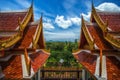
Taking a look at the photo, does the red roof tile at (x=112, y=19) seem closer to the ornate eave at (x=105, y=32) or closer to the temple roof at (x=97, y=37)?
the ornate eave at (x=105, y=32)

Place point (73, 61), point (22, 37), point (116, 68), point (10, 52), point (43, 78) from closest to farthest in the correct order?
point (116, 68) → point (10, 52) → point (22, 37) → point (43, 78) → point (73, 61)

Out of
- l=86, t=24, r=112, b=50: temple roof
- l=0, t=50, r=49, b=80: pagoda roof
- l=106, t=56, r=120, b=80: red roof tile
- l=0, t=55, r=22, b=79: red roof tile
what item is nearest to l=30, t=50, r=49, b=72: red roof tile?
l=0, t=50, r=49, b=80: pagoda roof

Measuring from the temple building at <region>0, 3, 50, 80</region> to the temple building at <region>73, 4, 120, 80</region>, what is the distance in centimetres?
242

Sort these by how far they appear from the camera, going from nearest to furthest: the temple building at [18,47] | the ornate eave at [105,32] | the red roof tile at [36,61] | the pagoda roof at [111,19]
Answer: the temple building at [18,47] < the ornate eave at [105,32] < the red roof tile at [36,61] < the pagoda roof at [111,19]

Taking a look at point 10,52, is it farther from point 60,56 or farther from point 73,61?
point 60,56

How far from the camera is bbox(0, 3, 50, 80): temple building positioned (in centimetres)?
850

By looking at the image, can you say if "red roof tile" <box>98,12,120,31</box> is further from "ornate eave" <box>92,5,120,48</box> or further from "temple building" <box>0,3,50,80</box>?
"temple building" <box>0,3,50,80</box>

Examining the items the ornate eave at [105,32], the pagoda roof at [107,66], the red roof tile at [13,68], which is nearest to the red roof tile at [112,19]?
the ornate eave at [105,32]

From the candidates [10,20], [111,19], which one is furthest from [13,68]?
[111,19]

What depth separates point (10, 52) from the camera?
392 inches

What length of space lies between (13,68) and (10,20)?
3.65 meters

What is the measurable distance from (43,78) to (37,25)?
4140mm

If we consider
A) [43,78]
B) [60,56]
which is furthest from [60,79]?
[60,56]

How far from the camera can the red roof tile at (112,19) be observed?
11.4 metres
